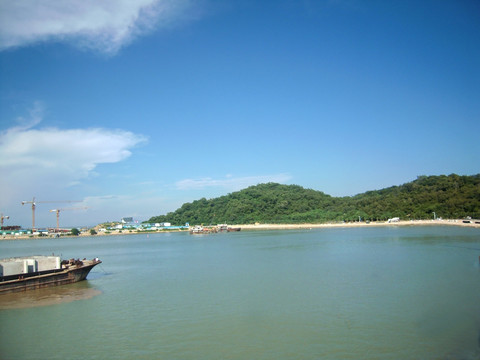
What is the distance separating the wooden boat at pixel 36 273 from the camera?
1988cm

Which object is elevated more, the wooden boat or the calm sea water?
the wooden boat

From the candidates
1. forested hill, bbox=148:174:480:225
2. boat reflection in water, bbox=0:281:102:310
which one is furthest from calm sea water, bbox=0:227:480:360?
forested hill, bbox=148:174:480:225

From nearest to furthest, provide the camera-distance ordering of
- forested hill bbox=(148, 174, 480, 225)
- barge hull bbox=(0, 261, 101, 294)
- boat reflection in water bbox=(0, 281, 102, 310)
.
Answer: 1. boat reflection in water bbox=(0, 281, 102, 310)
2. barge hull bbox=(0, 261, 101, 294)
3. forested hill bbox=(148, 174, 480, 225)

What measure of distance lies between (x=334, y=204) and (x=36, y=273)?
4411 inches

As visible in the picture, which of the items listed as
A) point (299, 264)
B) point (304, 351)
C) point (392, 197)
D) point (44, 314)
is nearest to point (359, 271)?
point (299, 264)

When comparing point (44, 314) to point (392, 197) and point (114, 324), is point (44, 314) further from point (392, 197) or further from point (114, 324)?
point (392, 197)

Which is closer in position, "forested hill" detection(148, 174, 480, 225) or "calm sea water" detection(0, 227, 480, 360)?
"calm sea water" detection(0, 227, 480, 360)

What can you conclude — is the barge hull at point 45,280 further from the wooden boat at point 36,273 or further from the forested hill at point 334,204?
the forested hill at point 334,204

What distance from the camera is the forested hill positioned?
86562 mm

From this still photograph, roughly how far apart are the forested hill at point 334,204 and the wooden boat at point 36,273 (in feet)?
259

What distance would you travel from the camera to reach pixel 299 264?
1118 inches

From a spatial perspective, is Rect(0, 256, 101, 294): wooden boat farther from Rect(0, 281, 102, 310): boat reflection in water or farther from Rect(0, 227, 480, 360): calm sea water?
Rect(0, 227, 480, 360): calm sea water

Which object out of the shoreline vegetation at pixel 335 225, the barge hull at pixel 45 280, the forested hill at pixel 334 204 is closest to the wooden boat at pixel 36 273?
the barge hull at pixel 45 280

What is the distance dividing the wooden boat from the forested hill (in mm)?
78853
